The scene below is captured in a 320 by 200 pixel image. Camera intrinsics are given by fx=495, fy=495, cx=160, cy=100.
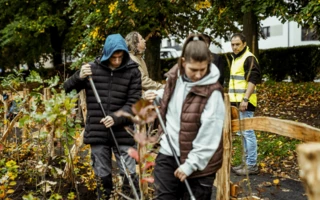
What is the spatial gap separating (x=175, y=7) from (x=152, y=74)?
284cm

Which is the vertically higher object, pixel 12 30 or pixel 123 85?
pixel 12 30

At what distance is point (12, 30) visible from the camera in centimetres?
2072

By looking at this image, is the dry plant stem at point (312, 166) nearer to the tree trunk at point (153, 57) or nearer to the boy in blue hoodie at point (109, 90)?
the boy in blue hoodie at point (109, 90)

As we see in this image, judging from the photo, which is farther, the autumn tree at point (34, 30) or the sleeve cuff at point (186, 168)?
the autumn tree at point (34, 30)

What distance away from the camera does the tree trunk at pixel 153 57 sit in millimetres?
16516

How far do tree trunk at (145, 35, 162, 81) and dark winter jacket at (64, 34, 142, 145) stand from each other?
40.3 feet

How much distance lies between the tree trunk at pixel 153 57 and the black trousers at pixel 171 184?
1331 centimetres

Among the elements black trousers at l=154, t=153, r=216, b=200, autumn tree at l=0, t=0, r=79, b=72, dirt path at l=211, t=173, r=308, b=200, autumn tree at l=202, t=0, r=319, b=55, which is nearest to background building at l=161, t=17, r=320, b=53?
autumn tree at l=0, t=0, r=79, b=72

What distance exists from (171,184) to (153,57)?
1364 cm

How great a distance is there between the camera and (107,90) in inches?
162

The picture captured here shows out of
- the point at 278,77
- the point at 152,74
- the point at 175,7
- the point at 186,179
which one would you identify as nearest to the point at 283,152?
A: the point at 186,179

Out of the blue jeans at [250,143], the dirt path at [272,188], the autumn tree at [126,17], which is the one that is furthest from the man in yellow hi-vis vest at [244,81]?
the autumn tree at [126,17]

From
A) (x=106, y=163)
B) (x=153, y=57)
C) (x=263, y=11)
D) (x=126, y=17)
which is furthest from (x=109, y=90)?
(x=153, y=57)

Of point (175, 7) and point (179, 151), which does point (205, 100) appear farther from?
point (175, 7)
